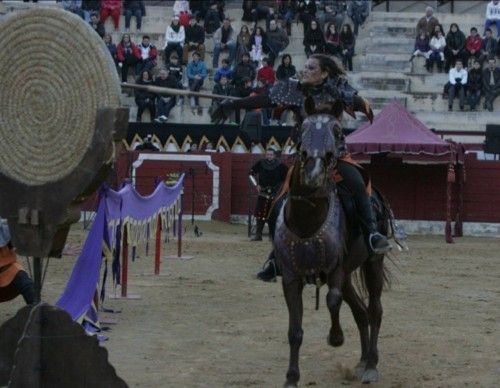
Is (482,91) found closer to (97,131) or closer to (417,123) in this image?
(417,123)

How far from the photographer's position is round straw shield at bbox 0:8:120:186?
26.6 feet

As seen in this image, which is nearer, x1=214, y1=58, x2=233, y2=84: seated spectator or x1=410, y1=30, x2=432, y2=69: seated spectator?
x1=214, y1=58, x2=233, y2=84: seated spectator

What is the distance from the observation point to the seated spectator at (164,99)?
1120 inches

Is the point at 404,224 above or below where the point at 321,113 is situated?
below

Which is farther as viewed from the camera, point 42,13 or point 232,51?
point 232,51

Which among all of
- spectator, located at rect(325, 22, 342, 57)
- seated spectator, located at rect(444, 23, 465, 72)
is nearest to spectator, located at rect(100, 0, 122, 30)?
spectator, located at rect(325, 22, 342, 57)

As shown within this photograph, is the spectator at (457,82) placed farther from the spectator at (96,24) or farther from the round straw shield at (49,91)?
the round straw shield at (49,91)

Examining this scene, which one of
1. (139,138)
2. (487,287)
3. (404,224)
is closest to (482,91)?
(404,224)

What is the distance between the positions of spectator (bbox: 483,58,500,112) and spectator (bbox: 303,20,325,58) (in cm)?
372

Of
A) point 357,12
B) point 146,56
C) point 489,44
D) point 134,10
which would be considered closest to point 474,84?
point 489,44

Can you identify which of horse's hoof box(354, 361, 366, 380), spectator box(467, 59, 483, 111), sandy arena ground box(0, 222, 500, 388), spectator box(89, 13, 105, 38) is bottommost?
sandy arena ground box(0, 222, 500, 388)

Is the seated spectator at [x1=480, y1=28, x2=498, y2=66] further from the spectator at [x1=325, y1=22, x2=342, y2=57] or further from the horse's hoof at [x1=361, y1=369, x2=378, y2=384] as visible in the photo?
the horse's hoof at [x1=361, y1=369, x2=378, y2=384]

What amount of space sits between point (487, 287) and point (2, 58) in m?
9.12

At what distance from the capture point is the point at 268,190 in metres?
22.2
